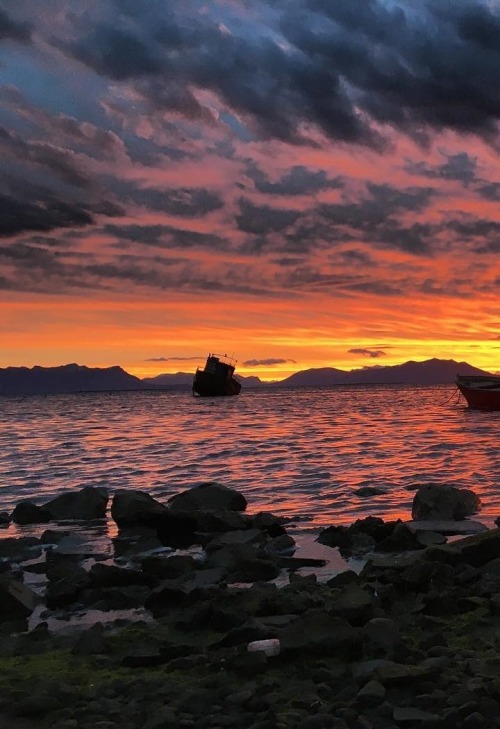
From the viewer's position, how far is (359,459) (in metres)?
25.1

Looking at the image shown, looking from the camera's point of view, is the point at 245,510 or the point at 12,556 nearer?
the point at 12,556

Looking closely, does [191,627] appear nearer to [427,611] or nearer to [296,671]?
[296,671]

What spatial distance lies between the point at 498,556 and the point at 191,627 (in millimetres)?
4605

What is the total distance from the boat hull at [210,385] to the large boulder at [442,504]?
102m

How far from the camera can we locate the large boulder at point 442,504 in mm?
13992

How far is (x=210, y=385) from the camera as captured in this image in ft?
386

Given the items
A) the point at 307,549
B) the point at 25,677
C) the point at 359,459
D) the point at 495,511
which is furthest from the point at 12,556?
the point at 359,459

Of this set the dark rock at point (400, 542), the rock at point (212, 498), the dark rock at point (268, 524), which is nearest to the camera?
the dark rock at point (400, 542)

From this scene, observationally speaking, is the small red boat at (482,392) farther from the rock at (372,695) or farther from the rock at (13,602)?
the rock at (372,695)

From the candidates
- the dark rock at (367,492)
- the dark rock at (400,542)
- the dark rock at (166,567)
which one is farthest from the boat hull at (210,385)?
the dark rock at (166,567)

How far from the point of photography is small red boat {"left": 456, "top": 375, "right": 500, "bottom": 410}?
63031 millimetres

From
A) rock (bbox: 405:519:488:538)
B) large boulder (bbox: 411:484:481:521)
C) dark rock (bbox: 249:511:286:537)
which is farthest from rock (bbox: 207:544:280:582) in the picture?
large boulder (bbox: 411:484:481:521)

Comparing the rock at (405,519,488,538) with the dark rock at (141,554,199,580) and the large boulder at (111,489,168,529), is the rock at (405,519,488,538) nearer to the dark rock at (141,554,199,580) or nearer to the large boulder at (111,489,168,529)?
the dark rock at (141,554,199,580)

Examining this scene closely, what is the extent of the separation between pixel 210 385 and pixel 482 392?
199 feet
